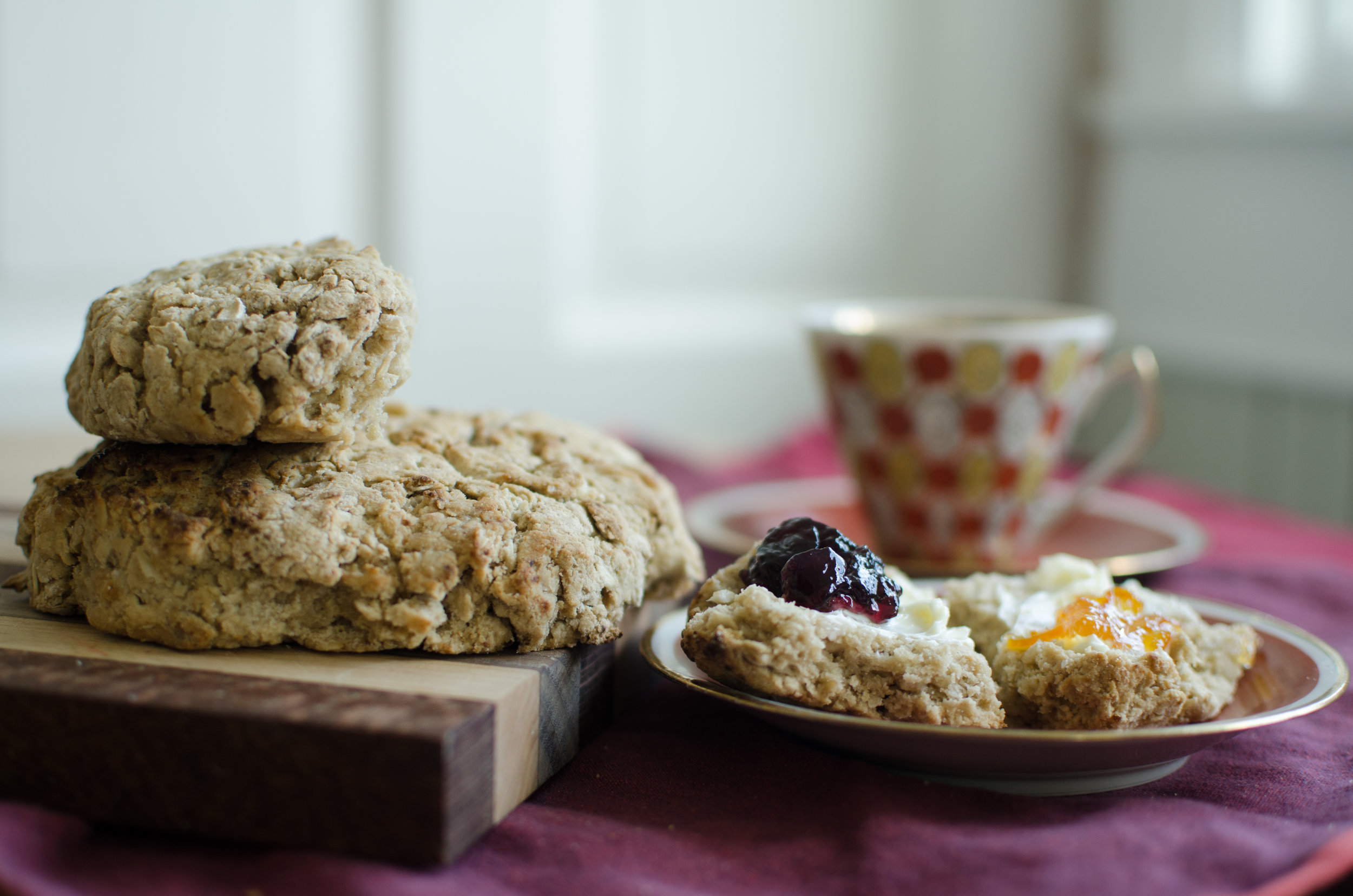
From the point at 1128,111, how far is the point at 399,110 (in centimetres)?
139

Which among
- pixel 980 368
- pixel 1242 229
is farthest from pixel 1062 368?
pixel 1242 229

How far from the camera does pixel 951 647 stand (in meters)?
0.71

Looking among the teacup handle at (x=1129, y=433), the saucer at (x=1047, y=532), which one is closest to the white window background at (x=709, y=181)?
the saucer at (x=1047, y=532)

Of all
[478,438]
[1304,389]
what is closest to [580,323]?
[1304,389]

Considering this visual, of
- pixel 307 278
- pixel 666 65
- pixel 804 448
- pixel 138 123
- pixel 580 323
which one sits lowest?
pixel 804 448

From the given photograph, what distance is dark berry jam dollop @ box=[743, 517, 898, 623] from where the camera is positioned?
2.44ft

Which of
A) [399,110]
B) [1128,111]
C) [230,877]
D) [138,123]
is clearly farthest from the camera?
[1128,111]

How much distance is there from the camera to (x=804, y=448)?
1.94 meters

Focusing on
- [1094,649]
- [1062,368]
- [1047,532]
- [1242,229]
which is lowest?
[1047,532]

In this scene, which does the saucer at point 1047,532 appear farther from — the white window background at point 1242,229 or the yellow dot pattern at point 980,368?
the white window background at point 1242,229

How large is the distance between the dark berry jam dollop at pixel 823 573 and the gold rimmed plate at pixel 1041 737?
0.25 feet

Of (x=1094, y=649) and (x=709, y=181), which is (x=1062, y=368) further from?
(x=709, y=181)

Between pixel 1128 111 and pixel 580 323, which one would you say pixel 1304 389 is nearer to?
pixel 1128 111

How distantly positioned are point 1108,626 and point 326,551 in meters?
0.50
